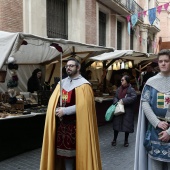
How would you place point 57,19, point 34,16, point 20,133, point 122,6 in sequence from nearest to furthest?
point 20,133, point 34,16, point 57,19, point 122,6

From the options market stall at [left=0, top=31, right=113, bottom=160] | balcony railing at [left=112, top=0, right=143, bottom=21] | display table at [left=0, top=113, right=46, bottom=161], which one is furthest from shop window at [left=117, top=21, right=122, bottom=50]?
display table at [left=0, top=113, right=46, bottom=161]

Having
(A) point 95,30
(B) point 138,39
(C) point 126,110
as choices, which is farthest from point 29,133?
(B) point 138,39

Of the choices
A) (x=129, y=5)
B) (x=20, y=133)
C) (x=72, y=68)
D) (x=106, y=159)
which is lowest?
(x=106, y=159)

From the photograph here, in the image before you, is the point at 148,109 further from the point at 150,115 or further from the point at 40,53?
the point at 40,53

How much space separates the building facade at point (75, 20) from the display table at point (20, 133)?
4367 mm

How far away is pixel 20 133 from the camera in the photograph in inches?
251

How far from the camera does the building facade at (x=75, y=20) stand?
1048 centimetres

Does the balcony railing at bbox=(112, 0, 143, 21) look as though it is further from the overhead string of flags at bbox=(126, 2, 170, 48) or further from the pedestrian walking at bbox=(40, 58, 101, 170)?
the pedestrian walking at bbox=(40, 58, 101, 170)

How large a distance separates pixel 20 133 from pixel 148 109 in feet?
12.4

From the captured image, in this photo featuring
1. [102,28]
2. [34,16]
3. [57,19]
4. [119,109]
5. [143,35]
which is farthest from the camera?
[143,35]

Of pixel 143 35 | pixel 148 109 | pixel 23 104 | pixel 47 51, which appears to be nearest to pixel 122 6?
pixel 143 35

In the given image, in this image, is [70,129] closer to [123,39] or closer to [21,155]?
[21,155]

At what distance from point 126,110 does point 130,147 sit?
36.3 inches

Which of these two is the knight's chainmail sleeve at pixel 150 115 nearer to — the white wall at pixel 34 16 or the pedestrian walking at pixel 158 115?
the pedestrian walking at pixel 158 115
